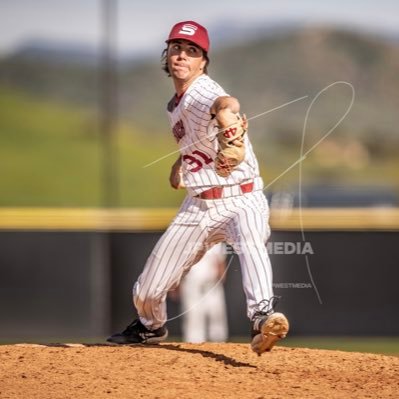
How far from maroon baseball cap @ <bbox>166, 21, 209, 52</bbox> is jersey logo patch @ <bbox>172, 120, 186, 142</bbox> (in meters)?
0.33

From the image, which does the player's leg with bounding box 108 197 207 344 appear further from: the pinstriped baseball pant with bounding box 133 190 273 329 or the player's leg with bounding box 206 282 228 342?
the player's leg with bounding box 206 282 228 342

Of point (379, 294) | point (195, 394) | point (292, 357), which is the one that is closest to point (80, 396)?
point (195, 394)

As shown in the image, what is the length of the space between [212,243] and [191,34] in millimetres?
883

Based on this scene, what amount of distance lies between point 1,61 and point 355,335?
2111 centimetres

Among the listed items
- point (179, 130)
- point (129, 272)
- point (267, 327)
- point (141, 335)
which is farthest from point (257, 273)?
point (129, 272)

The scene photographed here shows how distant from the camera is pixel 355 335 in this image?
8312 mm

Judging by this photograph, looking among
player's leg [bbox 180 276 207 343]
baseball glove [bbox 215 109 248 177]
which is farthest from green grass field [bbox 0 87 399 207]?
baseball glove [bbox 215 109 248 177]

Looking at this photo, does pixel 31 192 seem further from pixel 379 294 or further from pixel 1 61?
pixel 379 294

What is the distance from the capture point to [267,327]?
4.70 meters

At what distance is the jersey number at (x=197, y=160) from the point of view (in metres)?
5.06

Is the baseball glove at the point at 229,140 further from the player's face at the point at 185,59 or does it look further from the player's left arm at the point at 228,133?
the player's face at the point at 185,59

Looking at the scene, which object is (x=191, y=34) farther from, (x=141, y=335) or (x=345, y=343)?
(x=345, y=343)

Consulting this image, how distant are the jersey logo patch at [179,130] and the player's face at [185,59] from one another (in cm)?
20

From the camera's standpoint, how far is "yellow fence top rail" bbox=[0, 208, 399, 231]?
27.0 ft
